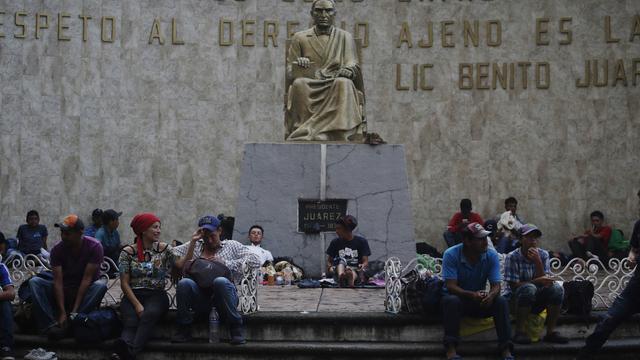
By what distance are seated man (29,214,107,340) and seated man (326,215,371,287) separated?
2.76 metres

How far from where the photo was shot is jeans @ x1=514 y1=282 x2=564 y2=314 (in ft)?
24.2

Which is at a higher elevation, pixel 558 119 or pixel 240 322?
pixel 558 119

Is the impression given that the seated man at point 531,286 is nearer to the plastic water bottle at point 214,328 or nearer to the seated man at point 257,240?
the plastic water bottle at point 214,328

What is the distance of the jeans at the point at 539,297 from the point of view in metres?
7.39

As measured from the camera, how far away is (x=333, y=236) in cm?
1034

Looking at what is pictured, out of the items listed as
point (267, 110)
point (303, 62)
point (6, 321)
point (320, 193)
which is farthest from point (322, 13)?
point (267, 110)

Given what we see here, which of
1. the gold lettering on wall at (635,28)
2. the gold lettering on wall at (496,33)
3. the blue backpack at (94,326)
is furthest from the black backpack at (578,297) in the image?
the gold lettering on wall at (635,28)

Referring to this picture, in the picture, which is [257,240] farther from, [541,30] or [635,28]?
[635,28]

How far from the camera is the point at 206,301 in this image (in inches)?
294

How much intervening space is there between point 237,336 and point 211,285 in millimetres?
458

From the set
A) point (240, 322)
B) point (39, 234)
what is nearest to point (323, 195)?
point (240, 322)

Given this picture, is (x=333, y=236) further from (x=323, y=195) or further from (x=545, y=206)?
(x=545, y=206)

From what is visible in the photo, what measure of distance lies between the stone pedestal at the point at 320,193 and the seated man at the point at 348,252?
0.57 m

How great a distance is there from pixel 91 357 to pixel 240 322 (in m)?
1.20
